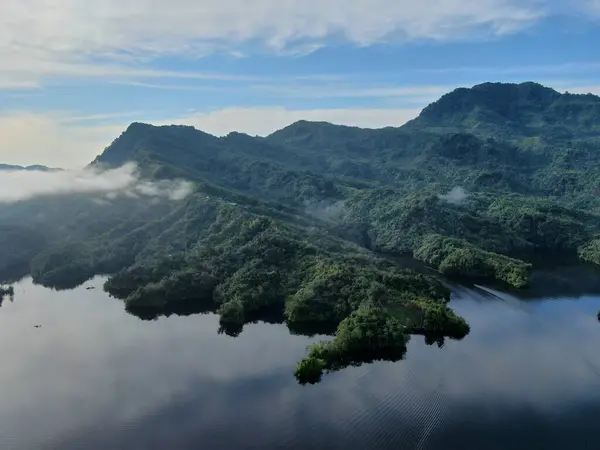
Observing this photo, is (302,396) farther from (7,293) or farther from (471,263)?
(7,293)

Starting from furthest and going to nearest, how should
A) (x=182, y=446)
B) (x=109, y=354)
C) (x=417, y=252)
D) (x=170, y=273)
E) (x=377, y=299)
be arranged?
(x=417, y=252)
(x=170, y=273)
(x=377, y=299)
(x=109, y=354)
(x=182, y=446)

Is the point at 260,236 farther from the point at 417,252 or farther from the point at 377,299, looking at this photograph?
the point at 417,252

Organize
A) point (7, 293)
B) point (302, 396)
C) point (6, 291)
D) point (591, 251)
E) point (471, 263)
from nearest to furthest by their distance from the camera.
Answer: point (302, 396) < point (7, 293) < point (6, 291) < point (471, 263) < point (591, 251)

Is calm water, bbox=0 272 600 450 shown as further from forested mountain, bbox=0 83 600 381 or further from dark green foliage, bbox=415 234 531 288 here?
dark green foliage, bbox=415 234 531 288

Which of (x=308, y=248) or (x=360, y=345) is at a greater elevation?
(x=308, y=248)

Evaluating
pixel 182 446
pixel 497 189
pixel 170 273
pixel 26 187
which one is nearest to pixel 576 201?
pixel 497 189

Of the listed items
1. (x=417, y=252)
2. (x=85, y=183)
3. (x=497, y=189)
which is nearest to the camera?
(x=417, y=252)

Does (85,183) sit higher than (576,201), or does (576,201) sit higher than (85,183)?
(85,183)

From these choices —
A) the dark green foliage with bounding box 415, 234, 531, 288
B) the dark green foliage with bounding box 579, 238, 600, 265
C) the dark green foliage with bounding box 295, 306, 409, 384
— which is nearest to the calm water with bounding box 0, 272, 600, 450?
the dark green foliage with bounding box 295, 306, 409, 384

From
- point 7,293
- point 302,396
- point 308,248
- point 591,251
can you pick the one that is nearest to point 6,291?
point 7,293
